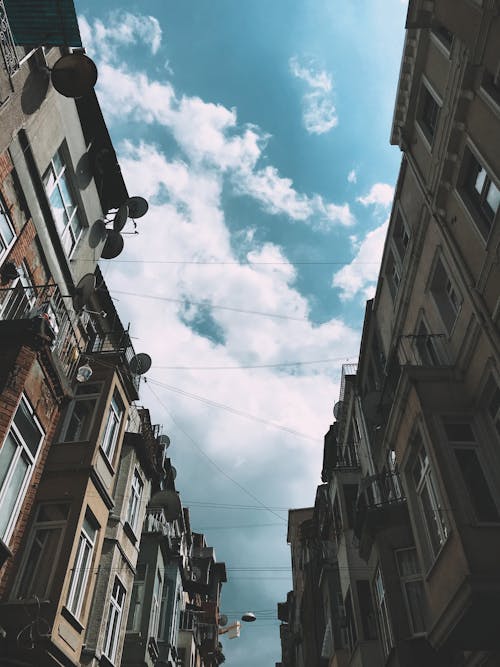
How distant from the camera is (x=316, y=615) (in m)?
28.4

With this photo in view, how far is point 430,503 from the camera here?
A: 38.2ft

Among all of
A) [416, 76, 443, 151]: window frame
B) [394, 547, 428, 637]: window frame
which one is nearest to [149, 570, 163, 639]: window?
[394, 547, 428, 637]: window frame

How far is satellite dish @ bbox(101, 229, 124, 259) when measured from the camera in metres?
18.1

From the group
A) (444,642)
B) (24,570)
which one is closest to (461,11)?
(444,642)

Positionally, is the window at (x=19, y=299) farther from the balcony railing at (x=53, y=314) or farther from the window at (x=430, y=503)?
the window at (x=430, y=503)

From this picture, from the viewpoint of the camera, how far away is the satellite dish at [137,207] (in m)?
18.2

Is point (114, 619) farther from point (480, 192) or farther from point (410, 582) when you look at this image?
point (480, 192)

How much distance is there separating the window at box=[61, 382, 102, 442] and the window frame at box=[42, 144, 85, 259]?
13.8ft

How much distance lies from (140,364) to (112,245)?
4.43 m

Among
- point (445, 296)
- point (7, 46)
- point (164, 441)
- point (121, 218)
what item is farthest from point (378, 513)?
point (7, 46)

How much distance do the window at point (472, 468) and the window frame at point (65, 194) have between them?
11.7 meters

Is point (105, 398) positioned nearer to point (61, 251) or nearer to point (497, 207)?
point (61, 251)

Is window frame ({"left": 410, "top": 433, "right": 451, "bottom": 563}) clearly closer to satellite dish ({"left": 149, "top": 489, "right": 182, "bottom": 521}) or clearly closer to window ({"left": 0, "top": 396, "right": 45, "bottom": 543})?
window ({"left": 0, "top": 396, "right": 45, "bottom": 543})

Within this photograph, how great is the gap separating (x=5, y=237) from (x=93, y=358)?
5.45 metres
